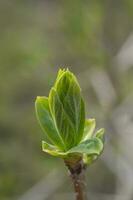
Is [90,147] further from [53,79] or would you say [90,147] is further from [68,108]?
[53,79]

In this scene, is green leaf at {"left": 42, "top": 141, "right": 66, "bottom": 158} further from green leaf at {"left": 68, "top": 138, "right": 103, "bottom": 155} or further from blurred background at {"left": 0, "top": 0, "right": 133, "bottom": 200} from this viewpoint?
blurred background at {"left": 0, "top": 0, "right": 133, "bottom": 200}

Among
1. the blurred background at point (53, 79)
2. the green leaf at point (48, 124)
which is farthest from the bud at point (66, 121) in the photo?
the blurred background at point (53, 79)

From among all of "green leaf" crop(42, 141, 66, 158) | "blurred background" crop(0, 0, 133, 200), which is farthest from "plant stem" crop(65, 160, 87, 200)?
"blurred background" crop(0, 0, 133, 200)

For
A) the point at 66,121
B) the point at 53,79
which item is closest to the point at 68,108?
the point at 66,121

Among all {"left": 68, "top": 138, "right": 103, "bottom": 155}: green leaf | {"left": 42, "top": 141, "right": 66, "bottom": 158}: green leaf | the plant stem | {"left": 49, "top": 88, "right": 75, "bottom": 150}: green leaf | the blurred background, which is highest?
the blurred background

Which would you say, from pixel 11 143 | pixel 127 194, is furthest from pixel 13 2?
pixel 127 194
